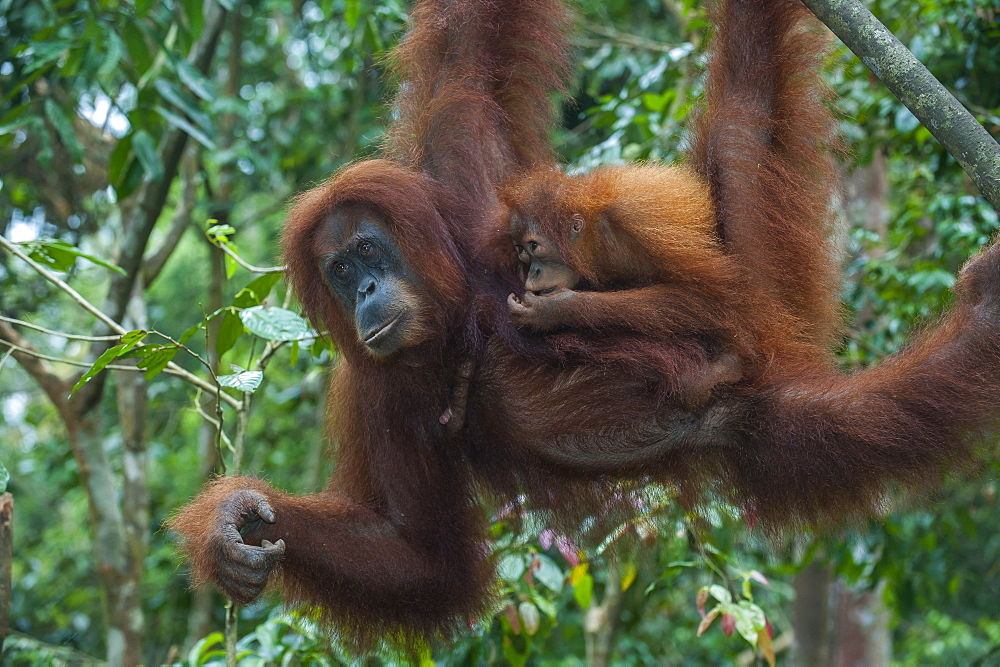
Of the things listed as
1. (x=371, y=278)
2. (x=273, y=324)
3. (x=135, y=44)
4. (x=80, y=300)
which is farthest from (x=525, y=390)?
(x=135, y=44)

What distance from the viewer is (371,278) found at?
2643 millimetres

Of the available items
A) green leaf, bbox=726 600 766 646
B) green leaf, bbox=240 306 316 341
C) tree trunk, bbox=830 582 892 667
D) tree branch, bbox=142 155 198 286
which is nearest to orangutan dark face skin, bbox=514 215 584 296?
green leaf, bbox=240 306 316 341

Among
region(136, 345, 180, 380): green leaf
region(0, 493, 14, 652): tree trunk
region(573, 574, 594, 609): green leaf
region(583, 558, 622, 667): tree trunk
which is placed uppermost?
region(136, 345, 180, 380): green leaf

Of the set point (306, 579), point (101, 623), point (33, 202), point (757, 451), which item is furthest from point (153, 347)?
point (101, 623)

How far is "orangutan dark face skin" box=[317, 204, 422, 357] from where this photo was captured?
101 inches

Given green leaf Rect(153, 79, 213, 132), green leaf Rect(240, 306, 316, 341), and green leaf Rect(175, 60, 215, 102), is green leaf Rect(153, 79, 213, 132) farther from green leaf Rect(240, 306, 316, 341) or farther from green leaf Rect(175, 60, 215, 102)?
green leaf Rect(240, 306, 316, 341)

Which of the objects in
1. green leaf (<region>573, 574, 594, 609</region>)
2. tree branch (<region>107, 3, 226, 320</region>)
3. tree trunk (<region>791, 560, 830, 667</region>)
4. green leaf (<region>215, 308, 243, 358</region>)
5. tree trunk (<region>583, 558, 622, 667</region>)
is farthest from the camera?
tree trunk (<region>791, 560, 830, 667</region>)

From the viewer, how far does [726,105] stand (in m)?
2.64

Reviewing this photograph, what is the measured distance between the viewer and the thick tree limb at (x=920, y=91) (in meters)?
1.92

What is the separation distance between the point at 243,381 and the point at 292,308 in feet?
5.84

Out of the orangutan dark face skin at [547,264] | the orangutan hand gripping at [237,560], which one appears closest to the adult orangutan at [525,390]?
the orangutan hand gripping at [237,560]

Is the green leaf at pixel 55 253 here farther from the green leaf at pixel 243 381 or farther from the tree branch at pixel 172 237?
the tree branch at pixel 172 237

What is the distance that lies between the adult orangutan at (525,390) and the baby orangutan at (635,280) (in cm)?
4

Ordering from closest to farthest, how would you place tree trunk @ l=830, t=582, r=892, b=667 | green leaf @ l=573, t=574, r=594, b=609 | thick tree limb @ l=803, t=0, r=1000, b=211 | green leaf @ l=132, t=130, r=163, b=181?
thick tree limb @ l=803, t=0, r=1000, b=211, green leaf @ l=573, t=574, r=594, b=609, green leaf @ l=132, t=130, r=163, b=181, tree trunk @ l=830, t=582, r=892, b=667
